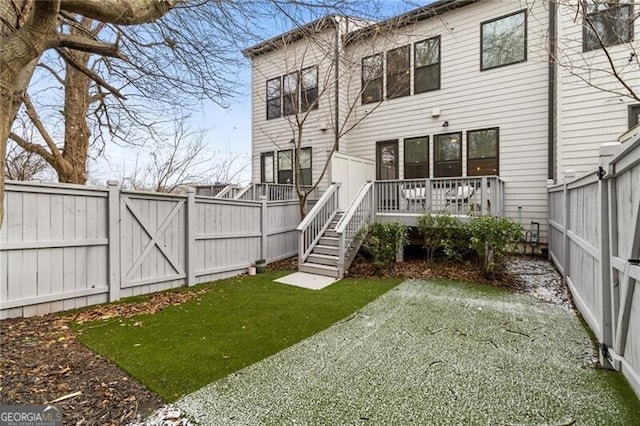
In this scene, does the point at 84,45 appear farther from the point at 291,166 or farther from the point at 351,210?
the point at 291,166

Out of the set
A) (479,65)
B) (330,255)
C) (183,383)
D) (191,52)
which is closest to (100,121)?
(191,52)

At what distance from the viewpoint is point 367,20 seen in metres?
4.13

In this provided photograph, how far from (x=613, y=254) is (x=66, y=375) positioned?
4723 mm

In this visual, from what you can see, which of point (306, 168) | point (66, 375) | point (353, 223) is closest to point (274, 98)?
point (306, 168)

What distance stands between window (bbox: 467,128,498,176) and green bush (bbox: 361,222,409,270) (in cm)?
321

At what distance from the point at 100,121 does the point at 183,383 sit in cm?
881

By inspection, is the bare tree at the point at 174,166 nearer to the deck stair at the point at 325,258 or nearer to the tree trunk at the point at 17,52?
the deck stair at the point at 325,258

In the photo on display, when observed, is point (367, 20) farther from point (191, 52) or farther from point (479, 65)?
point (479, 65)

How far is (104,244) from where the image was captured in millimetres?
4859

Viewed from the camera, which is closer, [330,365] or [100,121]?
[330,365]

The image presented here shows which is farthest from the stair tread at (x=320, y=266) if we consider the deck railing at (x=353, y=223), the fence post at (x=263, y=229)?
the fence post at (x=263, y=229)

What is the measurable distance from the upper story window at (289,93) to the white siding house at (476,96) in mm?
326

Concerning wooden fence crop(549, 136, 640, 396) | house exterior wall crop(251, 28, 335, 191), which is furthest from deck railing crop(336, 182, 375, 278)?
wooden fence crop(549, 136, 640, 396)

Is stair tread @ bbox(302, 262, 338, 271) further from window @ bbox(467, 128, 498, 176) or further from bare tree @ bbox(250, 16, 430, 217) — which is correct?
window @ bbox(467, 128, 498, 176)
